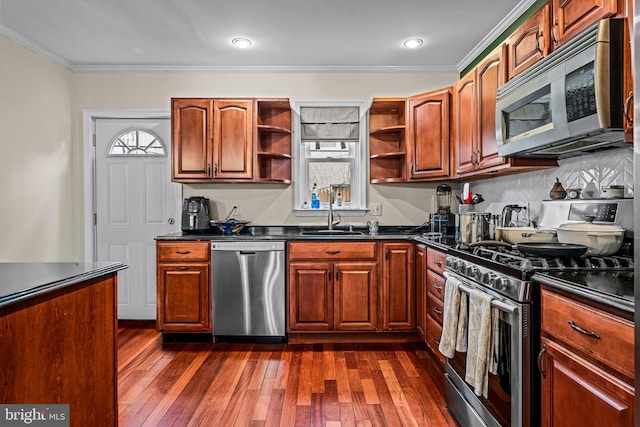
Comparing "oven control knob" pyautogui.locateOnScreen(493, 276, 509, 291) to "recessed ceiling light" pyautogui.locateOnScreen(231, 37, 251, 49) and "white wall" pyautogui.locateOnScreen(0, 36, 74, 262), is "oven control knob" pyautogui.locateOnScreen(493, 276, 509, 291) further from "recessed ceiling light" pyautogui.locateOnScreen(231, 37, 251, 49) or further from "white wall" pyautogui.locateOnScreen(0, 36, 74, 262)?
"white wall" pyautogui.locateOnScreen(0, 36, 74, 262)

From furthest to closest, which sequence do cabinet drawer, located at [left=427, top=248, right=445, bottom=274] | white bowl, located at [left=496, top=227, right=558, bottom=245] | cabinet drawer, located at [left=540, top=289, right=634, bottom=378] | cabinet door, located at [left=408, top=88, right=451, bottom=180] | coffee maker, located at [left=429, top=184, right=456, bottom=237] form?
coffee maker, located at [left=429, top=184, right=456, bottom=237] < cabinet door, located at [left=408, top=88, right=451, bottom=180] < cabinet drawer, located at [left=427, top=248, right=445, bottom=274] < white bowl, located at [left=496, top=227, right=558, bottom=245] < cabinet drawer, located at [left=540, top=289, right=634, bottom=378]

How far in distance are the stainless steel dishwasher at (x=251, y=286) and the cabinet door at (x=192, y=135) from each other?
85cm

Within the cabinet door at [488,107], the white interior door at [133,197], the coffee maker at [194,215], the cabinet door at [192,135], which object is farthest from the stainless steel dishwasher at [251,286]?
the cabinet door at [488,107]

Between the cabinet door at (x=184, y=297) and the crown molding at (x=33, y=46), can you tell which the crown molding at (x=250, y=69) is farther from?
the cabinet door at (x=184, y=297)

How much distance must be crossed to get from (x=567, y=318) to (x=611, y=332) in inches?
8.1

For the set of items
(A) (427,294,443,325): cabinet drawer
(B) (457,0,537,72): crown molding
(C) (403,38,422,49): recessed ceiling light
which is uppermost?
(C) (403,38,422,49): recessed ceiling light

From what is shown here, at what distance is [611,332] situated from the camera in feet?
3.59

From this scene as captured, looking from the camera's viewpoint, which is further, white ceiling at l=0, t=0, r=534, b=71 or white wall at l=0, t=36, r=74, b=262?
white wall at l=0, t=36, r=74, b=262

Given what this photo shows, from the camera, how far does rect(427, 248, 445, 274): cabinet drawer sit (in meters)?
2.60

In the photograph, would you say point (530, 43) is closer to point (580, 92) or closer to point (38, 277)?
point (580, 92)

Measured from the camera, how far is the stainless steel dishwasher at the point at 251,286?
322cm

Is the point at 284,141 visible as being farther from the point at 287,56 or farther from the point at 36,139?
the point at 36,139

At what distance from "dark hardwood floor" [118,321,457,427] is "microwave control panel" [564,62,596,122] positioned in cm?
166

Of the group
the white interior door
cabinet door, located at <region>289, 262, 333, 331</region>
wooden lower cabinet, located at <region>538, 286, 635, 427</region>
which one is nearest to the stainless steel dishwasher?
cabinet door, located at <region>289, 262, 333, 331</region>
